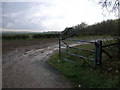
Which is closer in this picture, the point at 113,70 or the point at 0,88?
the point at 0,88

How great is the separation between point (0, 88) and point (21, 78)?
79 centimetres

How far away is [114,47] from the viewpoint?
462 centimetres

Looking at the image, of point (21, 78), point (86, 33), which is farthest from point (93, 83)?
point (86, 33)

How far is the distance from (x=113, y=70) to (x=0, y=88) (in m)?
4.20

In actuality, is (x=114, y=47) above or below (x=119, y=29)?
below

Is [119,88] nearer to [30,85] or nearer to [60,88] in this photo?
[60,88]

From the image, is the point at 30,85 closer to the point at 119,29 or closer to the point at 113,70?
the point at 113,70

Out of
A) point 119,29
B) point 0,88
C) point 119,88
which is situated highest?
point 119,29

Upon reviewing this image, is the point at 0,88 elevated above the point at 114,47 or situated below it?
below

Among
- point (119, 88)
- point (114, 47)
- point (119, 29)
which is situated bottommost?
point (119, 88)

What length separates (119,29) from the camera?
4.76 meters

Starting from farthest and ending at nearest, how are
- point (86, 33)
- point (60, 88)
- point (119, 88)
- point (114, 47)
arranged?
point (86, 33)
point (114, 47)
point (60, 88)
point (119, 88)

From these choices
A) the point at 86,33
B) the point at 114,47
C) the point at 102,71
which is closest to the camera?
the point at 102,71

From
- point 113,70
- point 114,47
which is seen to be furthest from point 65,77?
point 114,47
